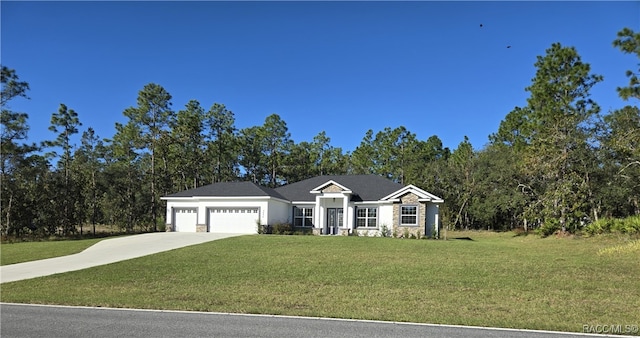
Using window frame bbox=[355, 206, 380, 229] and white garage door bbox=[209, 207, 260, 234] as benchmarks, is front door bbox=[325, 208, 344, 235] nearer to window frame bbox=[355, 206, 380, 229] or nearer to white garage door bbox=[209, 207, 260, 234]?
window frame bbox=[355, 206, 380, 229]

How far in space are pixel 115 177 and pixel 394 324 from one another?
45.9 m

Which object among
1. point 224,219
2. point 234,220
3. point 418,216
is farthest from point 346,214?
point 224,219

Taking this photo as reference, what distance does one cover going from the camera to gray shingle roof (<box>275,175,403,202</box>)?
30969 millimetres

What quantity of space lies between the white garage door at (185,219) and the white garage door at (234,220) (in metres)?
1.37

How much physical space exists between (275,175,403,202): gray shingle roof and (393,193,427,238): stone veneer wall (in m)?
1.90

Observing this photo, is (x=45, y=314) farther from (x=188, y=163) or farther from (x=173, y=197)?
(x=188, y=163)


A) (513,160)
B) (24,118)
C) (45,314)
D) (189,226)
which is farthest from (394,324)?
(513,160)

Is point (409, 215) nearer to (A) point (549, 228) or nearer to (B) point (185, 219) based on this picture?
(A) point (549, 228)

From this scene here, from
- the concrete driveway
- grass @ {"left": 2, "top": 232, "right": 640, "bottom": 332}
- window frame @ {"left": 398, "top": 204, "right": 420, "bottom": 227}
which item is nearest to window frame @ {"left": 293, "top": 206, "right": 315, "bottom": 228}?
window frame @ {"left": 398, "top": 204, "right": 420, "bottom": 227}

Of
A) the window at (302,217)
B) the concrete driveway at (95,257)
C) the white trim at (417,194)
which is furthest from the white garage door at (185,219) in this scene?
the white trim at (417,194)

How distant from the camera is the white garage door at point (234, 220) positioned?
29859 millimetres

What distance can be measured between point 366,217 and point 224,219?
32.3ft

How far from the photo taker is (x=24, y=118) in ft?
98.4

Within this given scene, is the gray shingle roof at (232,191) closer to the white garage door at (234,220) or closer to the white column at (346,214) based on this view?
the white garage door at (234,220)
